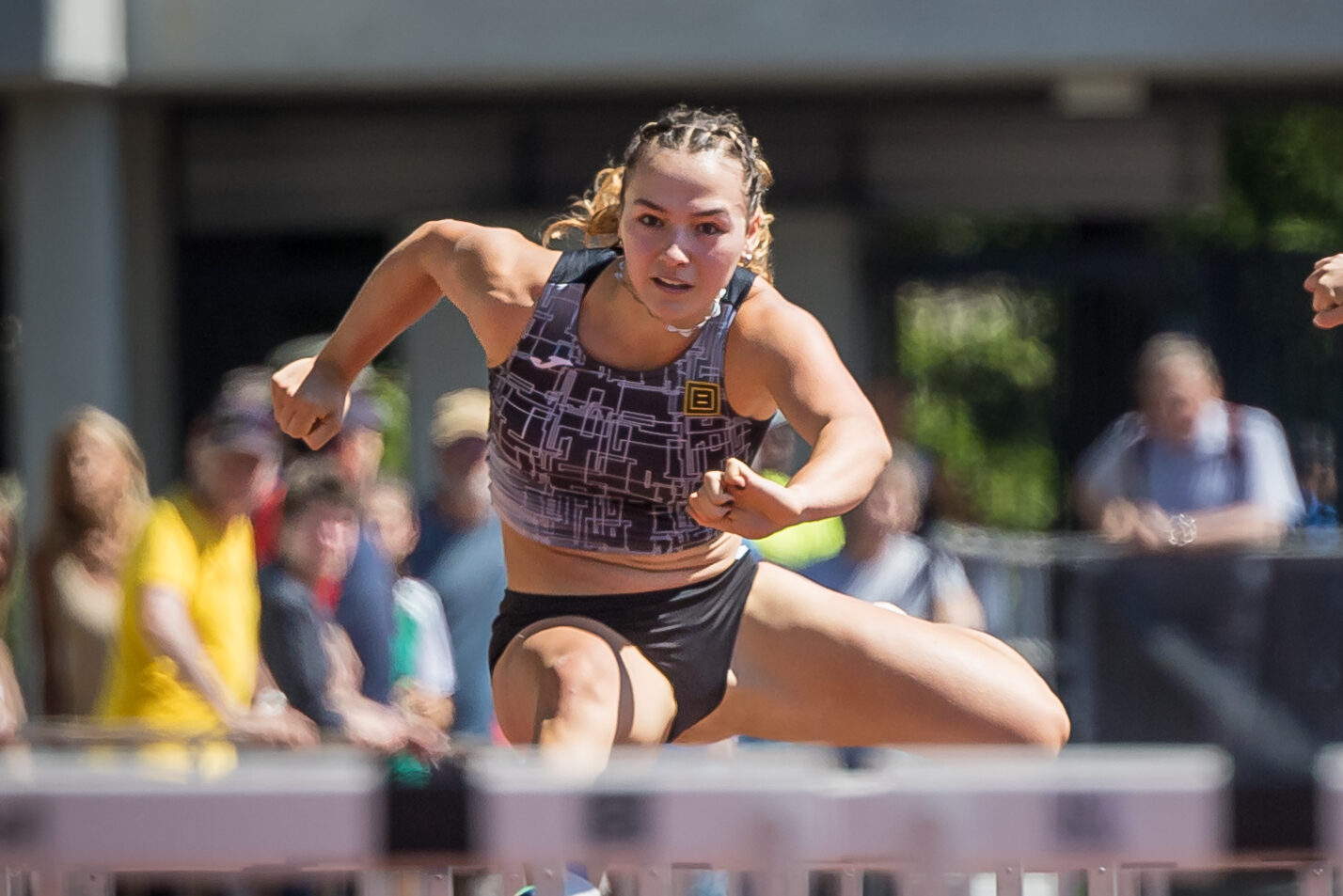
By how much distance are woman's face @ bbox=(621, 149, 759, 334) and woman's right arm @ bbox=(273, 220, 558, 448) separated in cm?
26

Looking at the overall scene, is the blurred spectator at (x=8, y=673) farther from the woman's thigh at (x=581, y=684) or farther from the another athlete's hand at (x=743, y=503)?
the another athlete's hand at (x=743, y=503)

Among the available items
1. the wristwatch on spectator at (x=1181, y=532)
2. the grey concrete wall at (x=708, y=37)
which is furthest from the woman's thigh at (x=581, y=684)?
the grey concrete wall at (x=708, y=37)

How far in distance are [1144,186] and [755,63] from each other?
2.22 meters

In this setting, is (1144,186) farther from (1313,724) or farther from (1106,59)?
(1313,724)

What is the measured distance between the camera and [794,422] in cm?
286

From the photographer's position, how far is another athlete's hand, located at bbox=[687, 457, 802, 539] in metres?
2.44

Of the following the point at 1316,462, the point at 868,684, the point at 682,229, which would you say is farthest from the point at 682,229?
the point at 1316,462

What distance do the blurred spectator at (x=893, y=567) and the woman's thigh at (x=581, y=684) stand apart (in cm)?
255

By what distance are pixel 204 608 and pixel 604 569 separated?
2.30 m

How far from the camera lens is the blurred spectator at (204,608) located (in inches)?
191

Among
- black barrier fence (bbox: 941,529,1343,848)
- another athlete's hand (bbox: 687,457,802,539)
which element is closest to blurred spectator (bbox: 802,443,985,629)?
black barrier fence (bbox: 941,529,1343,848)

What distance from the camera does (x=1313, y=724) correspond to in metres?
5.79

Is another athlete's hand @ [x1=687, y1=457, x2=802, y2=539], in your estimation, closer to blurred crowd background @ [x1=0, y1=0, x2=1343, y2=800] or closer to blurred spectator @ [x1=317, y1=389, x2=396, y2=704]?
blurred spectator @ [x1=317, y1=389, x2=396, y2=704]

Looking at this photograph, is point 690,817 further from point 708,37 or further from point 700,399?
point 708,37
